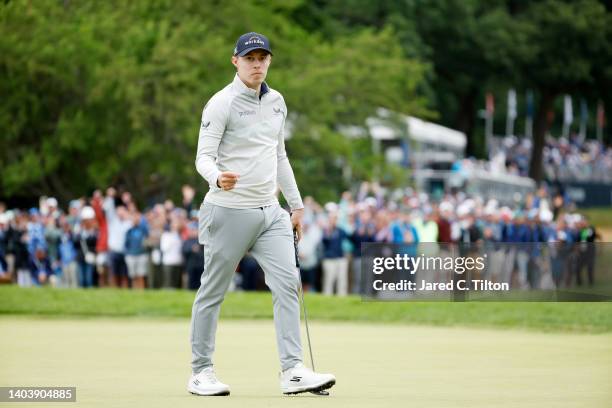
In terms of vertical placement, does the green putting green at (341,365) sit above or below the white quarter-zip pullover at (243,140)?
below

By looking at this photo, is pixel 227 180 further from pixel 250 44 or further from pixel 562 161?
pixel 562 161

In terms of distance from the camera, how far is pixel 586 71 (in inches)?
2552

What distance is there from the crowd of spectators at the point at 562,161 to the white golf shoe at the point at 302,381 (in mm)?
54141

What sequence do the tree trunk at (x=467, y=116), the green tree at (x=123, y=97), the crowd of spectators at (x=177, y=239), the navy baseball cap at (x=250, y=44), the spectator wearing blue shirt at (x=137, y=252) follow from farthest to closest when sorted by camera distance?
the tree trunk at (x=467, y=116) → the green tree at (x=123, y=97) → the spectator wearing blue shirt at (x=137, y=252) → the crowd of spectators at (x=177, y=239) → the navy baseball cap at (x=250, y=44)

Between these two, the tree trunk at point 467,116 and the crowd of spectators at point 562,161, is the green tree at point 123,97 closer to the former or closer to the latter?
the crowd of spectators at point 562,161

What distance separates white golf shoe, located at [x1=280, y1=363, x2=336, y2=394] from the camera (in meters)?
8.98

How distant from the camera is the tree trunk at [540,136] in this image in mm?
66688

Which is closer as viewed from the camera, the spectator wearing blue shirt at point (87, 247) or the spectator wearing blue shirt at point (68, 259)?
the spectator wearing blue shirt at point (87, 247)

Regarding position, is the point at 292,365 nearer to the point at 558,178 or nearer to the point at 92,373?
the point at 92,373

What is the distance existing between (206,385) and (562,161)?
5984 centimetres

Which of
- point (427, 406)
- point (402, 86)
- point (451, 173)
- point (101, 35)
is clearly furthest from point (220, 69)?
point (427, 406)

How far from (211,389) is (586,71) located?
189ft

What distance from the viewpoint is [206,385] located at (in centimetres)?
923

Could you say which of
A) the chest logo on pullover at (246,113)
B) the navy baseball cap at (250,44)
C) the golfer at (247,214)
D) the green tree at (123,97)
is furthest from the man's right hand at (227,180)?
the green tree at (123,97)
